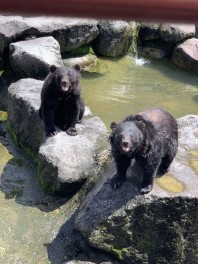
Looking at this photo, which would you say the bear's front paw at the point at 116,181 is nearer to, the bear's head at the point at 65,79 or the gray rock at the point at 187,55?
the bear's head at the point at 65,79

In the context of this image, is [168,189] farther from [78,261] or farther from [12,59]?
[12,59]

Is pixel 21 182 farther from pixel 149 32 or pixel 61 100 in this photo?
pixel 149 32

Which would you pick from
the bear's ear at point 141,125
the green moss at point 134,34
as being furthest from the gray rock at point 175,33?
the bear's ear at point 141,125

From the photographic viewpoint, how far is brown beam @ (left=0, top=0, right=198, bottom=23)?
432 mm

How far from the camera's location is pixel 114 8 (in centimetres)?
43

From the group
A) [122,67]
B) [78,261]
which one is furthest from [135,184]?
[122,67]

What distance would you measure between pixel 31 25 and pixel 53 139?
4.06m

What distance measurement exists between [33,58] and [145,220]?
182 inches

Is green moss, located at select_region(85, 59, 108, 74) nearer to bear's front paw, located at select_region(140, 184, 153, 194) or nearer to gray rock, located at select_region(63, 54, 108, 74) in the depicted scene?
gray rock, located at select_region(63, 54, 108, 74)

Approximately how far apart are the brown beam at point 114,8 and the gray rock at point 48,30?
8.38 meters

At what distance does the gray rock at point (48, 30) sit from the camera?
365 inches

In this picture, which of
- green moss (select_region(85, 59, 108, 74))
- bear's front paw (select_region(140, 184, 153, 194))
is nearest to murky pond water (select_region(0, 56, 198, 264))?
green moss (select_region(85, 59, 108, 74))

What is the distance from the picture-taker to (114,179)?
503 centimetres

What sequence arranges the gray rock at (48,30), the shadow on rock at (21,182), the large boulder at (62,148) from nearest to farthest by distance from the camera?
1. the large boulder at (62,148)
2. the shadow on rock at (21,182)
3. the gray rock at (48,30)
